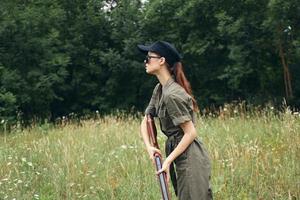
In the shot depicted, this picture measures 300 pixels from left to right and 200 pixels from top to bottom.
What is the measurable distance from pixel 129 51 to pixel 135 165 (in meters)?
15.8

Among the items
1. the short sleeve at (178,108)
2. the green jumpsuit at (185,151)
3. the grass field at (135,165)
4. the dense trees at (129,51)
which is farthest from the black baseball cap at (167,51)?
the dense trees at (129,51)

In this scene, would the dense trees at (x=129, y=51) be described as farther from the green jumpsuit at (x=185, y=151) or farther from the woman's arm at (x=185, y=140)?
the woman's arm at (x=185, y=140)

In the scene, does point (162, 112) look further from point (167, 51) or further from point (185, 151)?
point (167, 51)

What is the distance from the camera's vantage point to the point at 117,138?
7.99 meters

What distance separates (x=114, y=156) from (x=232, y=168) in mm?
1772

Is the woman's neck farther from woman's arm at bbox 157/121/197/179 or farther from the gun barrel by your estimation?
the gun barrel

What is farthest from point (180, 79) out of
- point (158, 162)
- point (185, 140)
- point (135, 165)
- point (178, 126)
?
point (135, 165)

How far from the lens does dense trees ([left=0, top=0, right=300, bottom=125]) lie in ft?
64.6

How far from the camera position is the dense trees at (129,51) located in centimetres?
1970

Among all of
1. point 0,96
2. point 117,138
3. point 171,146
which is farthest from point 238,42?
point 171,146

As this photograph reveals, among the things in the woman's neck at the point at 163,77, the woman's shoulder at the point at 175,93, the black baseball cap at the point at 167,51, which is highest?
the black baseball cap at the point at 167,51

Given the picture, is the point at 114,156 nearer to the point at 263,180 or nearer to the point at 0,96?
the point at 263,180

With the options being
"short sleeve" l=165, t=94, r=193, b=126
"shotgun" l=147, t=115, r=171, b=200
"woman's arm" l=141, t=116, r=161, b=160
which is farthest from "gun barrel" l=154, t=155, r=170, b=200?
"short sleeve" l=165, t=94, r=193, b=126

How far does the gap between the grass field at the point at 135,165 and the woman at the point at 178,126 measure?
1.76m
